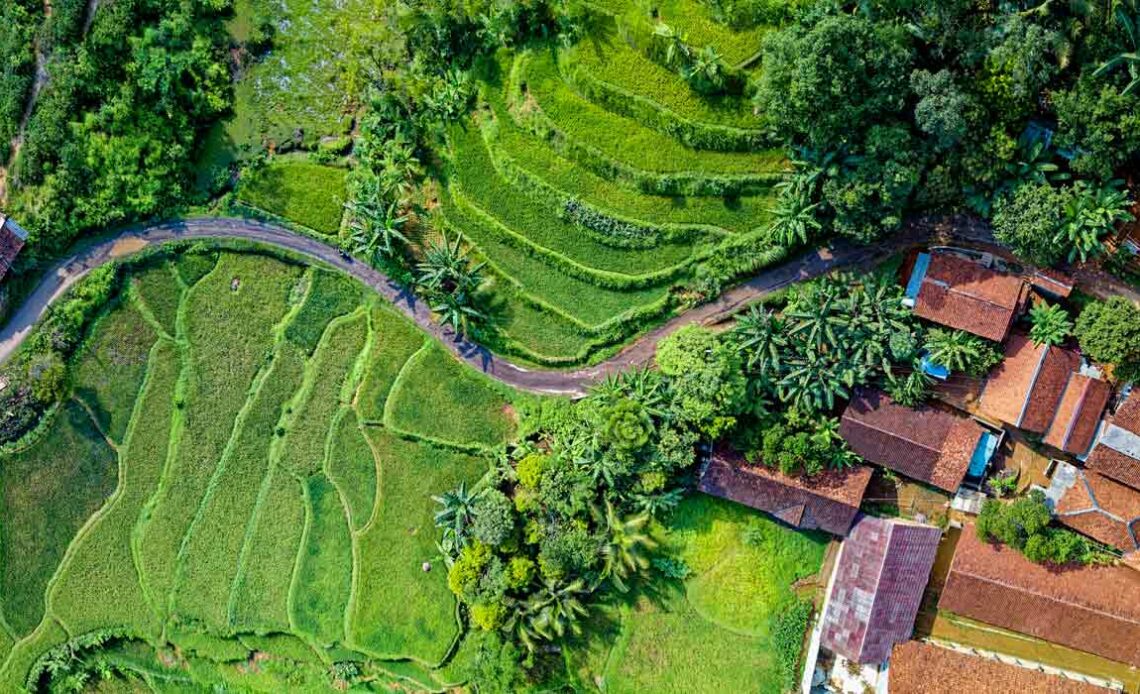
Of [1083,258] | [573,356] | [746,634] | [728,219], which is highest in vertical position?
[1083,258]

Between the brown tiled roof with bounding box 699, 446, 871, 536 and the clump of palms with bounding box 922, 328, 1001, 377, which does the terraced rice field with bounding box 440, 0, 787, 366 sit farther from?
the clump of palms with bounding box 922, 328, 1001, 377

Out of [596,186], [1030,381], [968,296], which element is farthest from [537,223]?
[1030,381]

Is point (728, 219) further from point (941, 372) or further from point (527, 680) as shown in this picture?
point (527, 680)

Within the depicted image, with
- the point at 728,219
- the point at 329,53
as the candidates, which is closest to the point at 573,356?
the point at 728,219

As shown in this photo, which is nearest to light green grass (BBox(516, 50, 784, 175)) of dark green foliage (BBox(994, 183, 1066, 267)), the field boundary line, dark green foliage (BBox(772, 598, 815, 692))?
dark green foliage (BBox(994, 183, 1066, 267))

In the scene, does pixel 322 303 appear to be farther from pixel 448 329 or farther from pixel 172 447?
pixel 172 447

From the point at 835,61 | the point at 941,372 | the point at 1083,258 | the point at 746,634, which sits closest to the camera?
the point at 835,61

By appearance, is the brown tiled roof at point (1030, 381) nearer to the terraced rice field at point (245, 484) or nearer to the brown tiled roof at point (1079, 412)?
the brown tiled roof at point (1079, 412)
